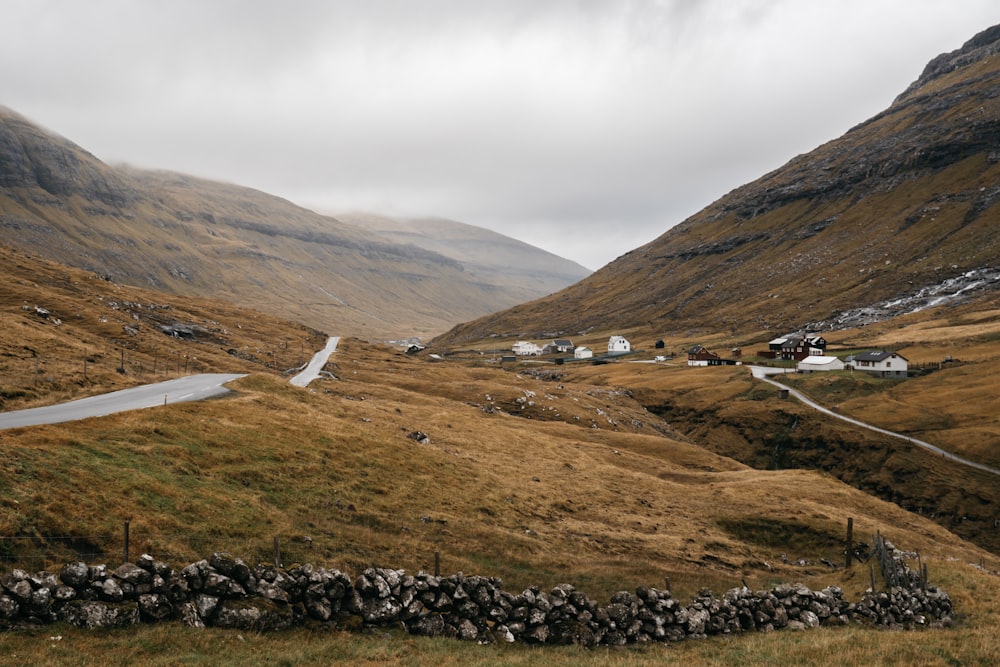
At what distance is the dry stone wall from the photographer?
17.2 meters

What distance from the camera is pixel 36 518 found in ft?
68.3

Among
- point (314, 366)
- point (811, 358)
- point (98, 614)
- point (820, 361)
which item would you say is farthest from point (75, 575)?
point (811, 358)

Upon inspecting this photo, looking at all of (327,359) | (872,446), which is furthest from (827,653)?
(327,359)

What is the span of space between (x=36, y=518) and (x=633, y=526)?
117ft

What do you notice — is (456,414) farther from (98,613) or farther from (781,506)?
(98,613)

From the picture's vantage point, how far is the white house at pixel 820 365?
138225 millimetres

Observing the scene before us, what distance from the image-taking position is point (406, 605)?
21109mm

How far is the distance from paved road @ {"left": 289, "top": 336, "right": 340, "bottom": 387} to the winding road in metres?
14.9

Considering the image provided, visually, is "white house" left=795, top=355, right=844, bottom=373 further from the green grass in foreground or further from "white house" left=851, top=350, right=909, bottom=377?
the green grass in foreground

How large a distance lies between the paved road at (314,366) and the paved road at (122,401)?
1578cm

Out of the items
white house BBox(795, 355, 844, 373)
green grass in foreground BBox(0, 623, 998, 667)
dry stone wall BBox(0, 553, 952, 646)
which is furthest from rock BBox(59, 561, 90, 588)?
white house BBox(795, 355, 844, 373)

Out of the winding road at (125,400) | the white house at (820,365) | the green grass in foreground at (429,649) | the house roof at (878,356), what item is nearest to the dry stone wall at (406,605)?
the green grass in foreground at (429,649)

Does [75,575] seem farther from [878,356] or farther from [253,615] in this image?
[878,356]

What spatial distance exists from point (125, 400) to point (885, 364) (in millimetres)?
140383
